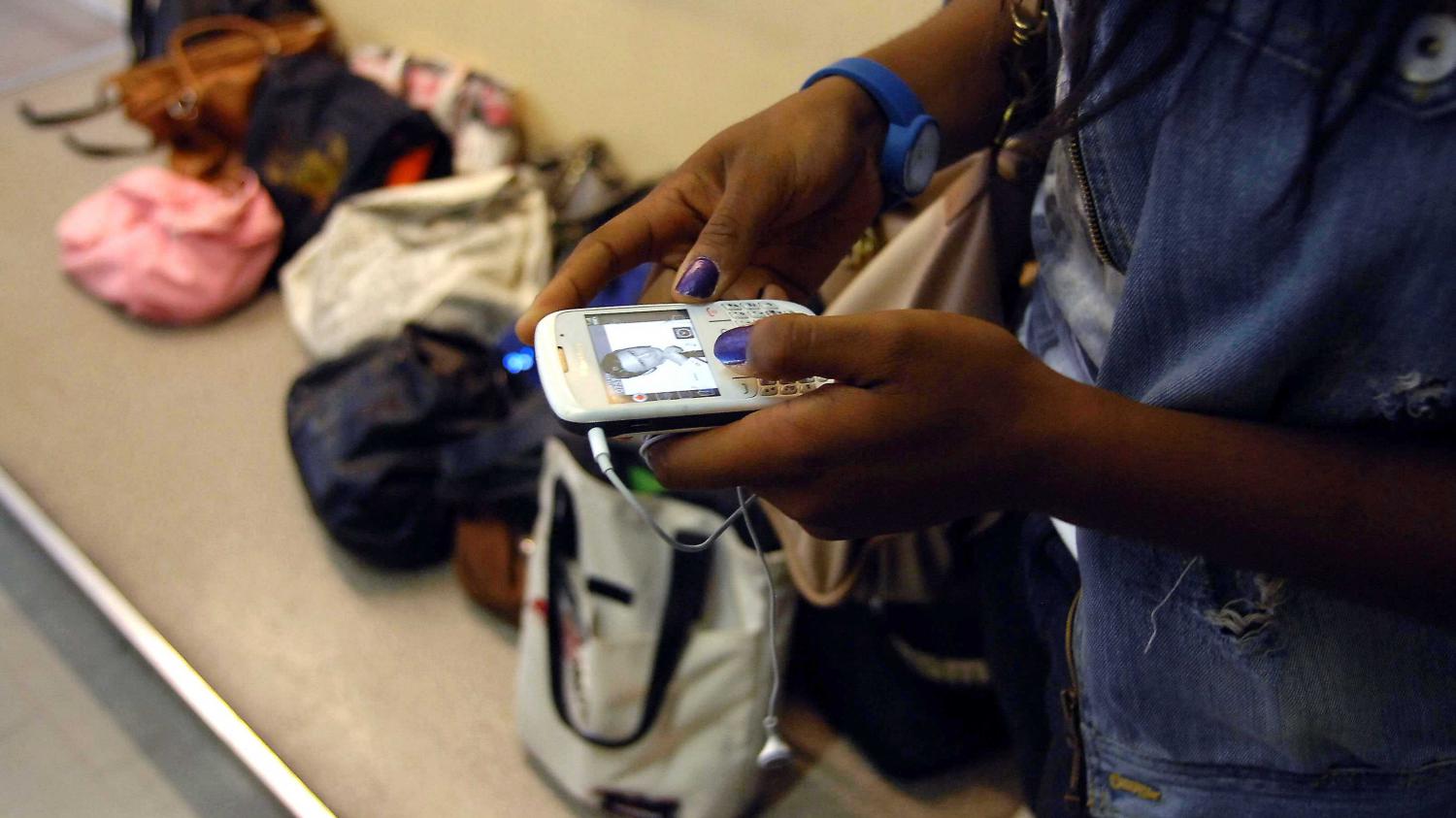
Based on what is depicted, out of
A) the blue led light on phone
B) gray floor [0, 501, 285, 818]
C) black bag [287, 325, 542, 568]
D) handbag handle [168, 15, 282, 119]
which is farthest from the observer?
handbag handle [168, 15, 282, 119]

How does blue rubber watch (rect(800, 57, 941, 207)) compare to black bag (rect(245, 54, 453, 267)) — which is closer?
blue rubber watch (rect(800, 57, 941, 207))

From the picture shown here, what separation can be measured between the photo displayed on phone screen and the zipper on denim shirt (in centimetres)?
22

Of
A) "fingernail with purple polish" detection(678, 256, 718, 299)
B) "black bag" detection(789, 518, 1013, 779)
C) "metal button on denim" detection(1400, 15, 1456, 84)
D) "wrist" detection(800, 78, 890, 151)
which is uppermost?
"metal button on denim" detection(1400, 15, 1456, 84)

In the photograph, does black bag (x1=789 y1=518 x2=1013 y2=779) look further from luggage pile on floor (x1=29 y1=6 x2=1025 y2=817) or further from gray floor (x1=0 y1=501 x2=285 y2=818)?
gray floor (x1=0 y1=501 x2=285 y2=818)

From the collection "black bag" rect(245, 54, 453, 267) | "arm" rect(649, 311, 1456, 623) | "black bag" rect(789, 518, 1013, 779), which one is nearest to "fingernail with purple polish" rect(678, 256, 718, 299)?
"arm" rect(649, 311, 1456, 623)

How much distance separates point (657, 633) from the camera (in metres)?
1.03

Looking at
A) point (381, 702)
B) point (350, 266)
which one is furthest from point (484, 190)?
point (381, 702)

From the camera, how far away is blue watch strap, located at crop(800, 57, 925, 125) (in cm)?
66

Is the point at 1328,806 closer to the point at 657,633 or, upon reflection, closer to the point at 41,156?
the point at 657,633

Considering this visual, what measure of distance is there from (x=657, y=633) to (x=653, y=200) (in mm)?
545

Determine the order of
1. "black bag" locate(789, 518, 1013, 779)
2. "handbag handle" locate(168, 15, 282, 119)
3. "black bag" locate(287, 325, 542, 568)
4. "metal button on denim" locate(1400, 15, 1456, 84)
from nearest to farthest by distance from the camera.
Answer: "metal button on denim" locate(1400, 15, 1456, 84)
"black bag" locate(789, 518, 1013, 779)
"black bag" locate(287, 325, 542, 568)
"handbag handle" locate(168, 15, 282, 119)

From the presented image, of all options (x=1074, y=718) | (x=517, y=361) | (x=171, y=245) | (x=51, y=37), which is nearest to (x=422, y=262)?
(x=517, y=361)

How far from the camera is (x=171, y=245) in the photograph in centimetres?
162

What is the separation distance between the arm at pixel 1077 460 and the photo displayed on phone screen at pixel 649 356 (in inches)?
2.8
